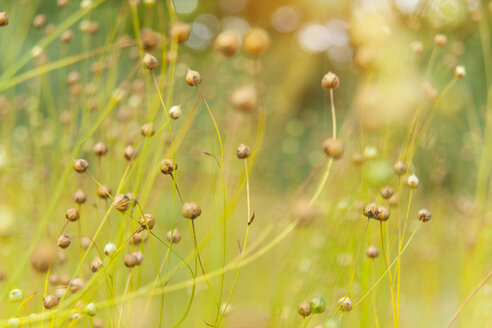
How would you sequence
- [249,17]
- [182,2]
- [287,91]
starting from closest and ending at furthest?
[182,2] → [287,91] → [249,17]

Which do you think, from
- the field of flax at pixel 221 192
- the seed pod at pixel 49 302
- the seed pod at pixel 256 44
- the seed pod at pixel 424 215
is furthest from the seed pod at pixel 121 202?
the seed pod at pixel 424 215

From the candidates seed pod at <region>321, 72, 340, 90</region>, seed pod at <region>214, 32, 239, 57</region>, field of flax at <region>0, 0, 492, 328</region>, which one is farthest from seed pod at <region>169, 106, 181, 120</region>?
seed pod at <region>321, 72, 340, 90</region>

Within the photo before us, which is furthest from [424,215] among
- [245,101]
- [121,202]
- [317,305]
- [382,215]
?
[121,202]

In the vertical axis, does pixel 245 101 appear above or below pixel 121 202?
above

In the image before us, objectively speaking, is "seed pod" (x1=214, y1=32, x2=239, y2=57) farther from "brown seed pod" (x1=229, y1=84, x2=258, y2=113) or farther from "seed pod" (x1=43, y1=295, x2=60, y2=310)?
"seed pod" (x1=43, y1=295, x2=60, y2=310)

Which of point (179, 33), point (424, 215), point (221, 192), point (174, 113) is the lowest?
point (221, 192)

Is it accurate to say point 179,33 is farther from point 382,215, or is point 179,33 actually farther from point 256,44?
point 382,215

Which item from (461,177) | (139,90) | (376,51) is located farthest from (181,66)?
(461,177)

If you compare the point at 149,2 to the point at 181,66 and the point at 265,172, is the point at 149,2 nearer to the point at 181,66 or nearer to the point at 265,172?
the point at 181,66
